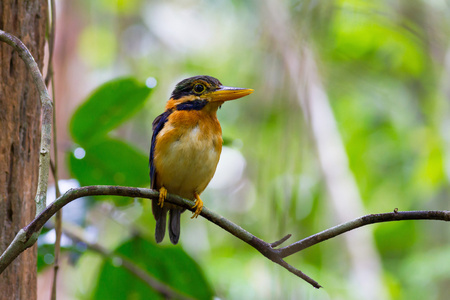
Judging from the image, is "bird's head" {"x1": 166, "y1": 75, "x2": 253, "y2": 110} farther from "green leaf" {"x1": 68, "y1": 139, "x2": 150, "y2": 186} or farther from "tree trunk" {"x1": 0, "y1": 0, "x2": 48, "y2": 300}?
"tree trunk" {"x1": 0, "y1": 0, "x2": 48, "y2": 300}

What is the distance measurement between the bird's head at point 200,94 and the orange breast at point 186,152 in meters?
0.16

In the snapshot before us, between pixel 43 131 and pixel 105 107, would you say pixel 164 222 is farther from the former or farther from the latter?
pixel 43 131

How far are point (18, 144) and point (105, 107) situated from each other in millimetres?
1002

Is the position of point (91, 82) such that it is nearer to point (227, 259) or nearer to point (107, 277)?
point (227, 259)

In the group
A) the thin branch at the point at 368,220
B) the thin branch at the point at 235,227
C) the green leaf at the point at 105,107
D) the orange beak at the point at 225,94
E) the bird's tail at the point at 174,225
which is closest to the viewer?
the thin branch at the point at 235,227

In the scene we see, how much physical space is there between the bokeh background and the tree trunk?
872mm

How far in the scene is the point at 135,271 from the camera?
3.21m

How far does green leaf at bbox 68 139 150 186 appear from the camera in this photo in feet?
10.4

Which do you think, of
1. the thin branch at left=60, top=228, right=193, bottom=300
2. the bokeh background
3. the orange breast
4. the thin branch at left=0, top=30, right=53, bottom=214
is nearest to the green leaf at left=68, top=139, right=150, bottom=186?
the bokeh background

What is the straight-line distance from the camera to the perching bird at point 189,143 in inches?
123

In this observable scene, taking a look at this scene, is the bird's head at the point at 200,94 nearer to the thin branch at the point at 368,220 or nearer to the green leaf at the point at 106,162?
the green leaf at the point at 106,162

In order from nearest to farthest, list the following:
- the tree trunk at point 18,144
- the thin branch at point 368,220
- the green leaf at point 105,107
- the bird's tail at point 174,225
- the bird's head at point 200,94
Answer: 1. the thin branch at point 368,220
2. the tree trunk at point 18,144
3. the green leaf at point 105,107
4. the bird's head at point 200,94
5. the bird's tail at point 174,225

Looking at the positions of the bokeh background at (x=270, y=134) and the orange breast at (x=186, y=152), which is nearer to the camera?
the orange breast at (x=186, y=152)

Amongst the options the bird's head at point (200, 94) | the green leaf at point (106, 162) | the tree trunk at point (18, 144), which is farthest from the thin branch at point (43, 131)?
the bird's head at point (200, 94)
